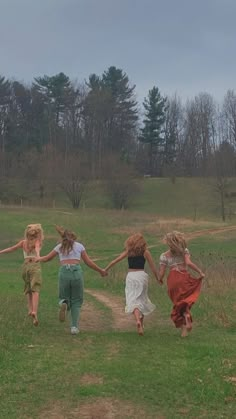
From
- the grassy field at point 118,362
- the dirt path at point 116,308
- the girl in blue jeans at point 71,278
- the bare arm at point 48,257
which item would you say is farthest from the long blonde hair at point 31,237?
the dirt path at point 116,308

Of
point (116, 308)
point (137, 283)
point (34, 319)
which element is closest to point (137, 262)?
point (137, 283)

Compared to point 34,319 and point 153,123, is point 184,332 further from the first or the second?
point 153,123

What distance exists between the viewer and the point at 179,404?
19.9 feet

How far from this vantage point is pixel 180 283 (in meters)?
10.1

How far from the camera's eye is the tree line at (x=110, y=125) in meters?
99.3

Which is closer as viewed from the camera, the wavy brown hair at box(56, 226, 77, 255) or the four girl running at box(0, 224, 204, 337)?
the four girl running at box(0, 224, 204, 337)

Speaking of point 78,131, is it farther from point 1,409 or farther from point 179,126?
point 1,409

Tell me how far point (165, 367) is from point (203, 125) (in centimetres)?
10402

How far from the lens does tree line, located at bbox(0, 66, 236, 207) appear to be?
326ft

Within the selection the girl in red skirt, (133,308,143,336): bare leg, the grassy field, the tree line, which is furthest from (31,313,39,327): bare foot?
the tree line

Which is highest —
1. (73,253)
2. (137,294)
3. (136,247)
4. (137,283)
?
(136,247)

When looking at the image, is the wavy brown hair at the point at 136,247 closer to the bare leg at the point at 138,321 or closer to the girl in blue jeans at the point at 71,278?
the girl in blue jeans at the point at 71,278

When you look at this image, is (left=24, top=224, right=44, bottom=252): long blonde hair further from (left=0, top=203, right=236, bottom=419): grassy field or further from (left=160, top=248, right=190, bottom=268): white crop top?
(left=160, top=248, right=190, bottom=268): white crop top

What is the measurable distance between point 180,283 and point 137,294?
75cm
